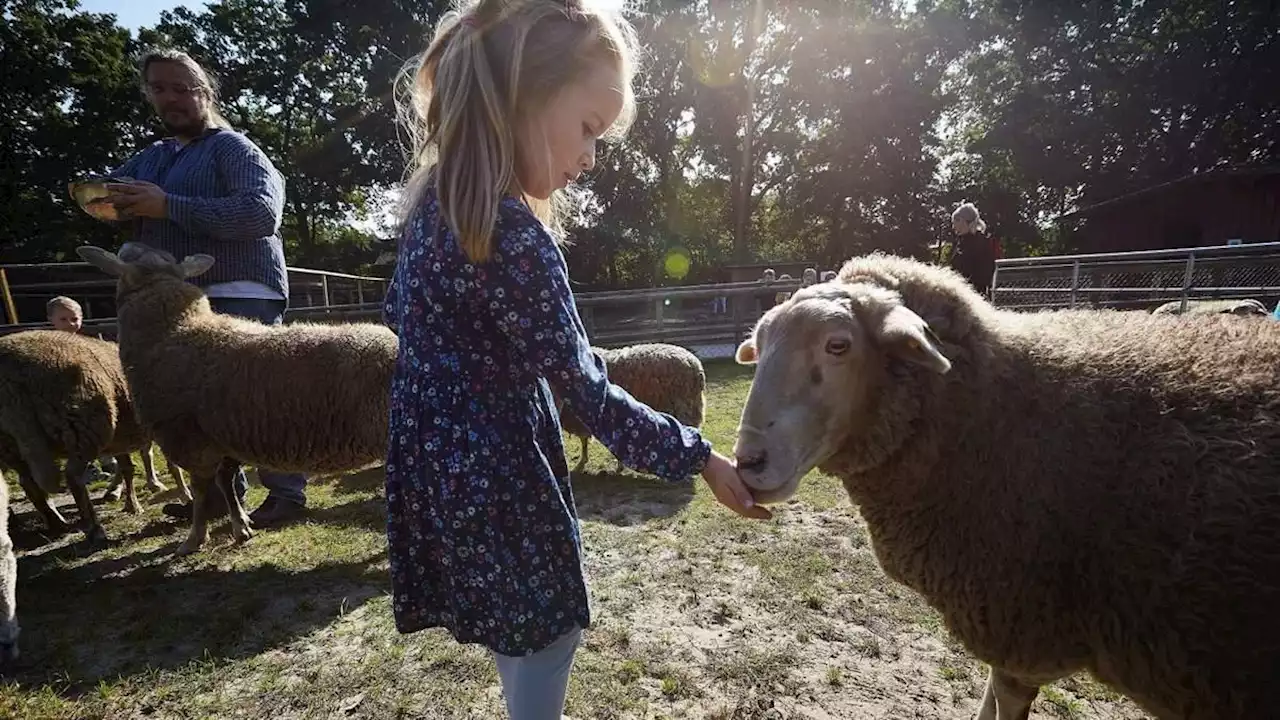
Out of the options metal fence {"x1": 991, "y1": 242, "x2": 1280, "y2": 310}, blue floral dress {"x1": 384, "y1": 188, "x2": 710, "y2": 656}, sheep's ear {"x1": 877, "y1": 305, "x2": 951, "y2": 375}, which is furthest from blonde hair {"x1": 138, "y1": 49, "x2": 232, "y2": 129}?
metal fence {"x1": 991, "y1": 242, "x2": 1280, "y2": 310}

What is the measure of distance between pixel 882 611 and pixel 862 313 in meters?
2.12

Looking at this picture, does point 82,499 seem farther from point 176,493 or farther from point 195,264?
point 195,264

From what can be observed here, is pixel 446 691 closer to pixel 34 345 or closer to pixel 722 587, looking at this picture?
pixel 722 587

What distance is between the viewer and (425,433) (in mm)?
1351

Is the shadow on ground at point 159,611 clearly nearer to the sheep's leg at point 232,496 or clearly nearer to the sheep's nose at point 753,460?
the sheep's leg at point 232,496

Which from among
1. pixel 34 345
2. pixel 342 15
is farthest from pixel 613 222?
pixel 34 345

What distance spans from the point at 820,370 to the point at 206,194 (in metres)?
3.96

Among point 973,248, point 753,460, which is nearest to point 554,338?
point 753,460

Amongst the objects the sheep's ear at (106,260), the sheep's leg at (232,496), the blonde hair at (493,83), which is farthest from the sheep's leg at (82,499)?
the blonde hair at (493,83)

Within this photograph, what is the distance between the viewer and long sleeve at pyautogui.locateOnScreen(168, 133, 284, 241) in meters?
3.63

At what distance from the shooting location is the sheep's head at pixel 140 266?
3959mm

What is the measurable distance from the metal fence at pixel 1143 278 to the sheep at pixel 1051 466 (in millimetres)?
8043

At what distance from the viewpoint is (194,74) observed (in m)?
3.68

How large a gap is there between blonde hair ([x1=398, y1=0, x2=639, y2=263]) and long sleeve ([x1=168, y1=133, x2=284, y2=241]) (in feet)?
9.93
